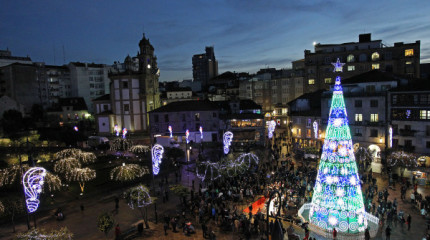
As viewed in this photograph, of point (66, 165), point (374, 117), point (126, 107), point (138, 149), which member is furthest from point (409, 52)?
point (66, 165)

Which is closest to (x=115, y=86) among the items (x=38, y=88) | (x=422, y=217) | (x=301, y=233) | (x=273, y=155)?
(x=38, y=88)

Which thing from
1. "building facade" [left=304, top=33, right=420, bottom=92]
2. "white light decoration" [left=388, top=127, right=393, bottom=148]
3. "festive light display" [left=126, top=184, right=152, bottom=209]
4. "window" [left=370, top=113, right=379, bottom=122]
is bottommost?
"festive light display" [left=126, top=184, right=152, bottom=209]

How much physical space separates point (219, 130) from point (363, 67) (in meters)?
34.0

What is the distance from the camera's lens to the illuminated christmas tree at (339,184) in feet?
57.1

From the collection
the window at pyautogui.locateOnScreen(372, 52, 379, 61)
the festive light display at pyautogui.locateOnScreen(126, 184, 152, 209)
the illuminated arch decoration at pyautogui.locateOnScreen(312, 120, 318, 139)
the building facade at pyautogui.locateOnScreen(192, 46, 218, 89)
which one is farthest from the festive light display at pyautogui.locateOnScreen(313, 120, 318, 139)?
the building facade at pyautogui.locateOnScreen(192, 46, 218, 89)

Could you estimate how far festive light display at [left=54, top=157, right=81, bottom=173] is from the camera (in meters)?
30.1

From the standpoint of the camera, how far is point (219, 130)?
5175cm

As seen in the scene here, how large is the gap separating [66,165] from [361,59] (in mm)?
58287

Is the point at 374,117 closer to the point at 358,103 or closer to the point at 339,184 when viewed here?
the point at 358,103

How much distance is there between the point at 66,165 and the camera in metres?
30.2

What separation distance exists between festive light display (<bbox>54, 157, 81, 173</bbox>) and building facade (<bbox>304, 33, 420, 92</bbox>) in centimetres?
5278

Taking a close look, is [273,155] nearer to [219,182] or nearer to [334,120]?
[219,182]

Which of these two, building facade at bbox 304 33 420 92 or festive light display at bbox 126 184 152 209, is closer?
festive light display at bbox 126 184 152 209

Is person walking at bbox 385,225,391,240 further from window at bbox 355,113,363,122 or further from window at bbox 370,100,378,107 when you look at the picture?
window at bbox 355,113,363,122
